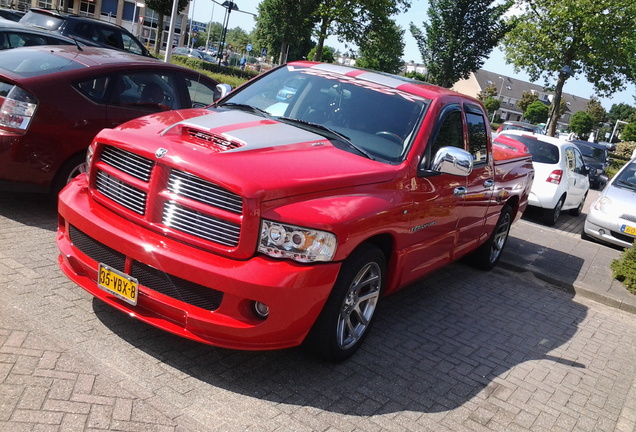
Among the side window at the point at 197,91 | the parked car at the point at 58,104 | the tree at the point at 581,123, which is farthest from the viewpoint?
the tree at the point at 581,123

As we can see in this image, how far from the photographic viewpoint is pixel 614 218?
10.9 m

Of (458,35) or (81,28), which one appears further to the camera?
(458,35)

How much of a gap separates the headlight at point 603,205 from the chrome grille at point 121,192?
948 centimetres

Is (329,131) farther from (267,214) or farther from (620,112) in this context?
(620,112)

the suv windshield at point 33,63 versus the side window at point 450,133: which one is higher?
the side window at point 450,133

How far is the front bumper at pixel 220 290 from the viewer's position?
359 cm

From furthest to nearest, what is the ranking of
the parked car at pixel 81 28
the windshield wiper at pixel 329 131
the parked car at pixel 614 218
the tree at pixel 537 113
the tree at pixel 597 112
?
the tree at pixel 597 112 → the tree at pixel 537 113 → the parked car at pixel 81 28 → the parked car at pixel 614 218 → the windshield wiper at pixel 329 131

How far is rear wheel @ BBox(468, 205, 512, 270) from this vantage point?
25.1 ft

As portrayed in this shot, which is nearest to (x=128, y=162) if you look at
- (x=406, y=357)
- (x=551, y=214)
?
(x=406, y=357)

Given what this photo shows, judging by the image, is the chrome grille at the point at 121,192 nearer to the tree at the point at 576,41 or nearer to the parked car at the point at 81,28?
the parked car at the point at 81,28

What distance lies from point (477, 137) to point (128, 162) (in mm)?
3614

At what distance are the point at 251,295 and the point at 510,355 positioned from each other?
2740mm

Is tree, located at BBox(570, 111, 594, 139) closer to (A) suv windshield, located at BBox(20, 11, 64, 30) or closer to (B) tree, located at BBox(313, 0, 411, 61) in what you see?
(B) tree, located at BBox(313, 0, 411, 61)

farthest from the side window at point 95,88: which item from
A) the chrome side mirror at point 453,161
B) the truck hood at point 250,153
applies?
the chrome side mirror at point 453,161
